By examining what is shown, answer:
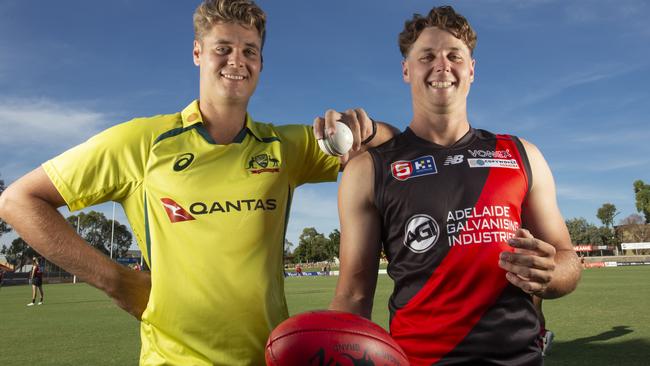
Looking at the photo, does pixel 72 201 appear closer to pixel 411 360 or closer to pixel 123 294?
pixel 123 294

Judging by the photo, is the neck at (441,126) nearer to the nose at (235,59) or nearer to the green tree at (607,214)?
the nose at (235,59)

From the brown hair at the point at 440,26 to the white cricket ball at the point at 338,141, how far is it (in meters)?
0.80

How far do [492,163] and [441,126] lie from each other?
351mm

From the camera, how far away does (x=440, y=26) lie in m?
3.01

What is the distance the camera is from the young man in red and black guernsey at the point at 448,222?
2609 millimetres

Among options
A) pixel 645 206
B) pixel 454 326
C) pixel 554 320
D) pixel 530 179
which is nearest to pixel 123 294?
pixel 454 326

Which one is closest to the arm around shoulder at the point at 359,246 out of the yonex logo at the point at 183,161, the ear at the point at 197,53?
the yonex logo at the point at 183,161

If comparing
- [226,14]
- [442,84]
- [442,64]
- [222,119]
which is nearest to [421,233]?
[442,84]

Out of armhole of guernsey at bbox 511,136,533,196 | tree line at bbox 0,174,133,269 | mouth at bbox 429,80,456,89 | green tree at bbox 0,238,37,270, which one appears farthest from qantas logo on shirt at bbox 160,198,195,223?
green tree at bbox 0,238,37,270

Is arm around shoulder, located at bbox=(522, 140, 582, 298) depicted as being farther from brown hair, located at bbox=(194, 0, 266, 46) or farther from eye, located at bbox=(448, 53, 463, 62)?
brown hair, located at bbox=(194, 0, 266, 46)

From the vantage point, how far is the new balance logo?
2.89 meters

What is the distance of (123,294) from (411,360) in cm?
159

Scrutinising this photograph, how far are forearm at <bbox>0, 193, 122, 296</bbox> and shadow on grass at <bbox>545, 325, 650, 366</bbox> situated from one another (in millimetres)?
6690

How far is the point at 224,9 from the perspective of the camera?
2.95 meters
